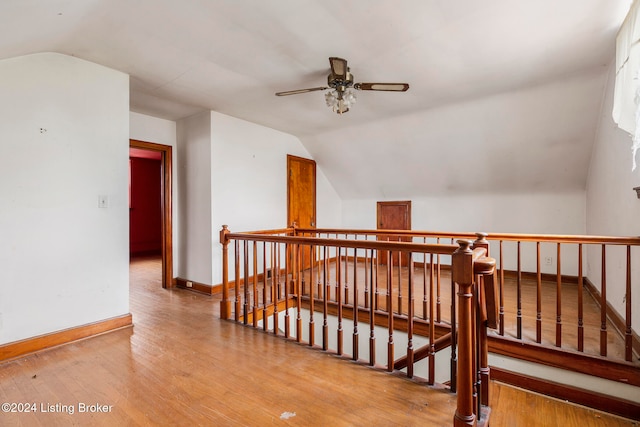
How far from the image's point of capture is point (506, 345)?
2.50 meters

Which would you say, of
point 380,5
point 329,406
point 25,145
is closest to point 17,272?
point 25,145

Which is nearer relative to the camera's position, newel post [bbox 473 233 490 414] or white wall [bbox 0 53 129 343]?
newel post [bbox 473 233 490 414]

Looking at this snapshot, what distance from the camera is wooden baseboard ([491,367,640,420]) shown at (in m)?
1.96

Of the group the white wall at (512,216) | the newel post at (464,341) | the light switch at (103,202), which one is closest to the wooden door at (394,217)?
the white wall at (512,216)

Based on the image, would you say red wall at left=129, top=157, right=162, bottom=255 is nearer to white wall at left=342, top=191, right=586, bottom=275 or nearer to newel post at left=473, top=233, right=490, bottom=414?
white wall at left=342, top=191, right=586, bottom=275

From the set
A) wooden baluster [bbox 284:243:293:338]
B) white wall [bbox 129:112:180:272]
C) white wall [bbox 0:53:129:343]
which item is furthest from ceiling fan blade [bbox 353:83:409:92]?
white wall [bbox 129:112:180:272]

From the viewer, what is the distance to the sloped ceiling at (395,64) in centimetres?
196

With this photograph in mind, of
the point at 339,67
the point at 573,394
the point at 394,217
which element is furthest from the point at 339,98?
the point at 394,217

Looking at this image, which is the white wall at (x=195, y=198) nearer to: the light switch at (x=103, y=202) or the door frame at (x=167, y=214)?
the door frame at (x=167, y=214)

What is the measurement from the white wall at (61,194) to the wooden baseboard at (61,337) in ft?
0.16

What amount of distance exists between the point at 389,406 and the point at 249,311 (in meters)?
1.89

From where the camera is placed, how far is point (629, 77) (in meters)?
1.88

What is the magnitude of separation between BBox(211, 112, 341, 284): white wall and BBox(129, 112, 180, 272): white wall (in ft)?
2.65

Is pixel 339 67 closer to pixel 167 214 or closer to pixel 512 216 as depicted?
pixel 167 214
